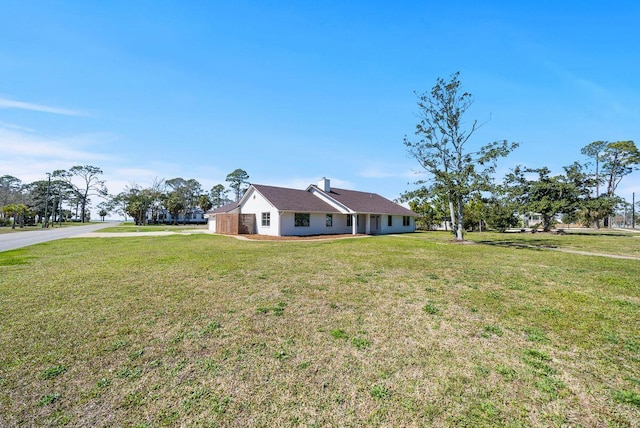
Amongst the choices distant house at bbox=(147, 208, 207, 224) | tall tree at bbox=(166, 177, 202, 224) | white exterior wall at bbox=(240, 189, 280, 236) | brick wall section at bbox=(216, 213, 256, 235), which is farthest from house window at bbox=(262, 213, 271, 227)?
tall tree at bbox=(166, 177, 202, 224)

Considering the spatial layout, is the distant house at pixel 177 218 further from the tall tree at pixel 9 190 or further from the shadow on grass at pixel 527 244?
the shadow on grass at pixel 527 244

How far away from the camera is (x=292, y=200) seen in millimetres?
25562

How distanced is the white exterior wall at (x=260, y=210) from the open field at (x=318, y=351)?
612 inches

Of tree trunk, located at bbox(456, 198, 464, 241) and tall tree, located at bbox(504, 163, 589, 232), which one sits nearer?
tree trunk, located at bbox(456, 198, 464, 241)

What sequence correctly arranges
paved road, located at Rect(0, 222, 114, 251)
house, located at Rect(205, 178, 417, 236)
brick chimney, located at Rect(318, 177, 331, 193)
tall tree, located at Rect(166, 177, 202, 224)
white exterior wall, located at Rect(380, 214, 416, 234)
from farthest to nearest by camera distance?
tall tree, located at Rect(166, 177, 202, 224) < white exterior wall, located at Rect(380, 214, 416, 234) < brick chimney, located at Rect(318, 177, 331, 193) < house, located at Rect(205, 178, 417, 236) < paved road, located at Rect(0, 222, 114, 251)

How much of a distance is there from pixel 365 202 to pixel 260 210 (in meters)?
11.7

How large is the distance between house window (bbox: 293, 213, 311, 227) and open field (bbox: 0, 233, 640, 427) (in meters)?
16.3

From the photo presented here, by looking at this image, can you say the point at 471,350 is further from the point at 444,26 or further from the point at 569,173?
the point at 569,173

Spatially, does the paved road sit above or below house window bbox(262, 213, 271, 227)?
below

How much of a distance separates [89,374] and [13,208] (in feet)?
164

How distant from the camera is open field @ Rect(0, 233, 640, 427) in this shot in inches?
116

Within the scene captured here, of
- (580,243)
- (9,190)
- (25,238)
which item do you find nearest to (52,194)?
(9,190)

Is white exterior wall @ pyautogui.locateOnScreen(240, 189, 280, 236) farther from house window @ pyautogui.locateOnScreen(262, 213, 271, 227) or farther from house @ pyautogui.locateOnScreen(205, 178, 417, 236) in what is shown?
house window @ pyautogui.locateOnScreen(262, 213, 271, 227)

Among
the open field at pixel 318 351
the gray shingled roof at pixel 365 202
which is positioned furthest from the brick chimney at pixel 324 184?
the open field at pixel 318 351
